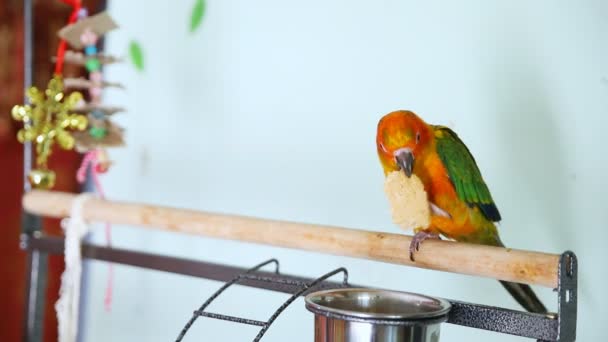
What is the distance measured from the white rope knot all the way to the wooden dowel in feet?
0.05

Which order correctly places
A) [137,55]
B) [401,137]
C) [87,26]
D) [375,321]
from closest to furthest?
[375,321] < [401,137] < [87,26] < [137,55]

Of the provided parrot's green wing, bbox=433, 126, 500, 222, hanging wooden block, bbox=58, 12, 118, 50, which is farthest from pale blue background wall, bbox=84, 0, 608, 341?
hanging wooden block, bbox=58, 12, 118, 50

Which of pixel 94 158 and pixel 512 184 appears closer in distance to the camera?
pixel 512 184

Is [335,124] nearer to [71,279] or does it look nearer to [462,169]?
[462,169]

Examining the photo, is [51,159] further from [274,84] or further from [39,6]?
[274,84]

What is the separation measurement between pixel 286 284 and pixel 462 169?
25cm

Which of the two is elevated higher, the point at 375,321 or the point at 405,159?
the point at 405,159

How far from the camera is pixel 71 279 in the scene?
114 cm

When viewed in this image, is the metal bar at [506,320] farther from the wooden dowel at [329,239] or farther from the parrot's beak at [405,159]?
the parrot's beak at [405,159]

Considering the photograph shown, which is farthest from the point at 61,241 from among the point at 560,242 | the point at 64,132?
the point at 560,242

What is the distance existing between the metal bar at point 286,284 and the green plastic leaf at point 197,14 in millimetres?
458

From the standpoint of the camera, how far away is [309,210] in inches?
47.5

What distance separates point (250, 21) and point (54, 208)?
460mm

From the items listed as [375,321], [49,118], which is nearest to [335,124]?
[49,118]
